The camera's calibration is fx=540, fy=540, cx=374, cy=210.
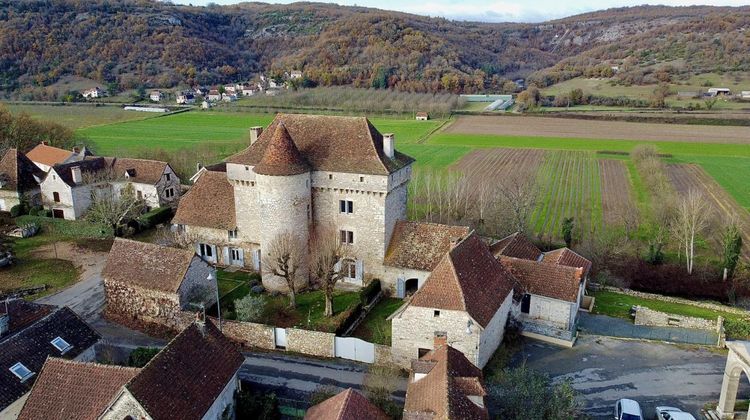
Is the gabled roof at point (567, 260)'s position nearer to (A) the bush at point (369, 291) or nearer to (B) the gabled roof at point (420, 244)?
(B) the gabled roof at point (420, 244)

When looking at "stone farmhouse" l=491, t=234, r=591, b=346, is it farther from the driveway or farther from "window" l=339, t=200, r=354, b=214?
"window" l=339, t=200, r=354, b=214

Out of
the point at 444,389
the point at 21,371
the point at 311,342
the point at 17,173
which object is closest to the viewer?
the point at 444,389

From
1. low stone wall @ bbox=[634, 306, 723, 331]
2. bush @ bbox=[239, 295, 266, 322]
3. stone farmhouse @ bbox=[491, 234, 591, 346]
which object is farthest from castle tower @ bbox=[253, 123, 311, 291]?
low stone wall @ bbox=[634, 306, 723, 331]

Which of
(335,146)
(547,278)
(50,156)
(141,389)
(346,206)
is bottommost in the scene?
(547,278)

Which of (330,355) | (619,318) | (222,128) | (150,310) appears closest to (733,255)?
(619,318)

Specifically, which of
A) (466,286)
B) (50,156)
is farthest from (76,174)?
(466,286)

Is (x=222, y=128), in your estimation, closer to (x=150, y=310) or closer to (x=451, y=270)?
(x=150, y=310)

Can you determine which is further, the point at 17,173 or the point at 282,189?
the point at 17,173

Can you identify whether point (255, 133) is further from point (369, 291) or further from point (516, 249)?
point (516, 249)
